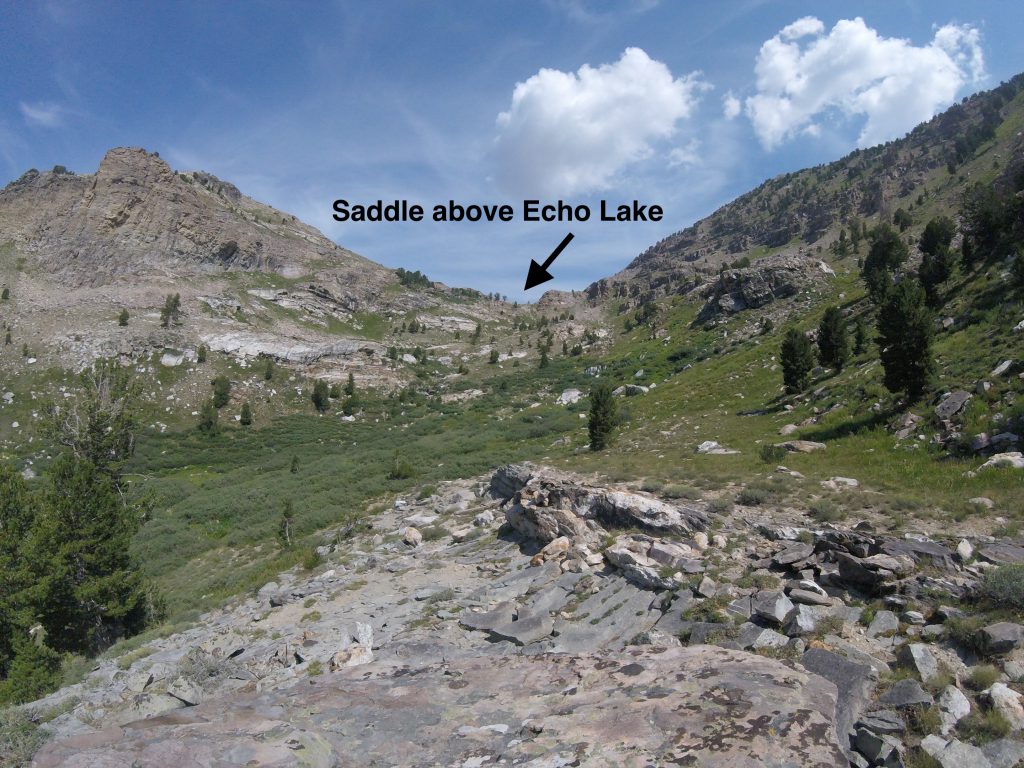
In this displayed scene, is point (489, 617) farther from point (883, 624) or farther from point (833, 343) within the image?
point (833, 343)

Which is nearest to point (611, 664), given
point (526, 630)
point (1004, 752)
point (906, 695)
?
point (526, 630)

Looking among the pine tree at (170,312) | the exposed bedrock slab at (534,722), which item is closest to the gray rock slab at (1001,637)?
the exposed bedrock slab at (534,722)

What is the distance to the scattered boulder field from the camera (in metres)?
5.37

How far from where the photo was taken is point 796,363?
3322cm

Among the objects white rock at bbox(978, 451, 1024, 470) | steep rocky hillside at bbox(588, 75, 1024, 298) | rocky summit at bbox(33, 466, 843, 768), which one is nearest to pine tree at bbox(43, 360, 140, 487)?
rocky summit at bbox(33, 466, 843, 768)

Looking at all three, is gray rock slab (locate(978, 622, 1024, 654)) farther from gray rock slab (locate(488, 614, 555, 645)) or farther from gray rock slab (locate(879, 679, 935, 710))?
gray rock slab (locate(488, 614, 555, 645))

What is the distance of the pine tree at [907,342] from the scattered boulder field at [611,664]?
13.7 meters

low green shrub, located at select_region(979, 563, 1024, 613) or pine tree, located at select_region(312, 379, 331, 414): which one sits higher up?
pine tree, located at select_region(312, 379, 331, 414)

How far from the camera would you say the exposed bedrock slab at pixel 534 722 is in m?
5.19

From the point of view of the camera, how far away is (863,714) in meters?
5.58

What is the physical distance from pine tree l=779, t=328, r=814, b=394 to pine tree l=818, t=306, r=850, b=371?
6.44ft

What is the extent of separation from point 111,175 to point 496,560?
120886mm

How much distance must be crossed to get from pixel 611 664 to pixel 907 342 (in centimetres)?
2141

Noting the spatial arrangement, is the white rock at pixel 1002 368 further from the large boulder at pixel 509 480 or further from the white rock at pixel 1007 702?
the white rock at pixel 1007 702
